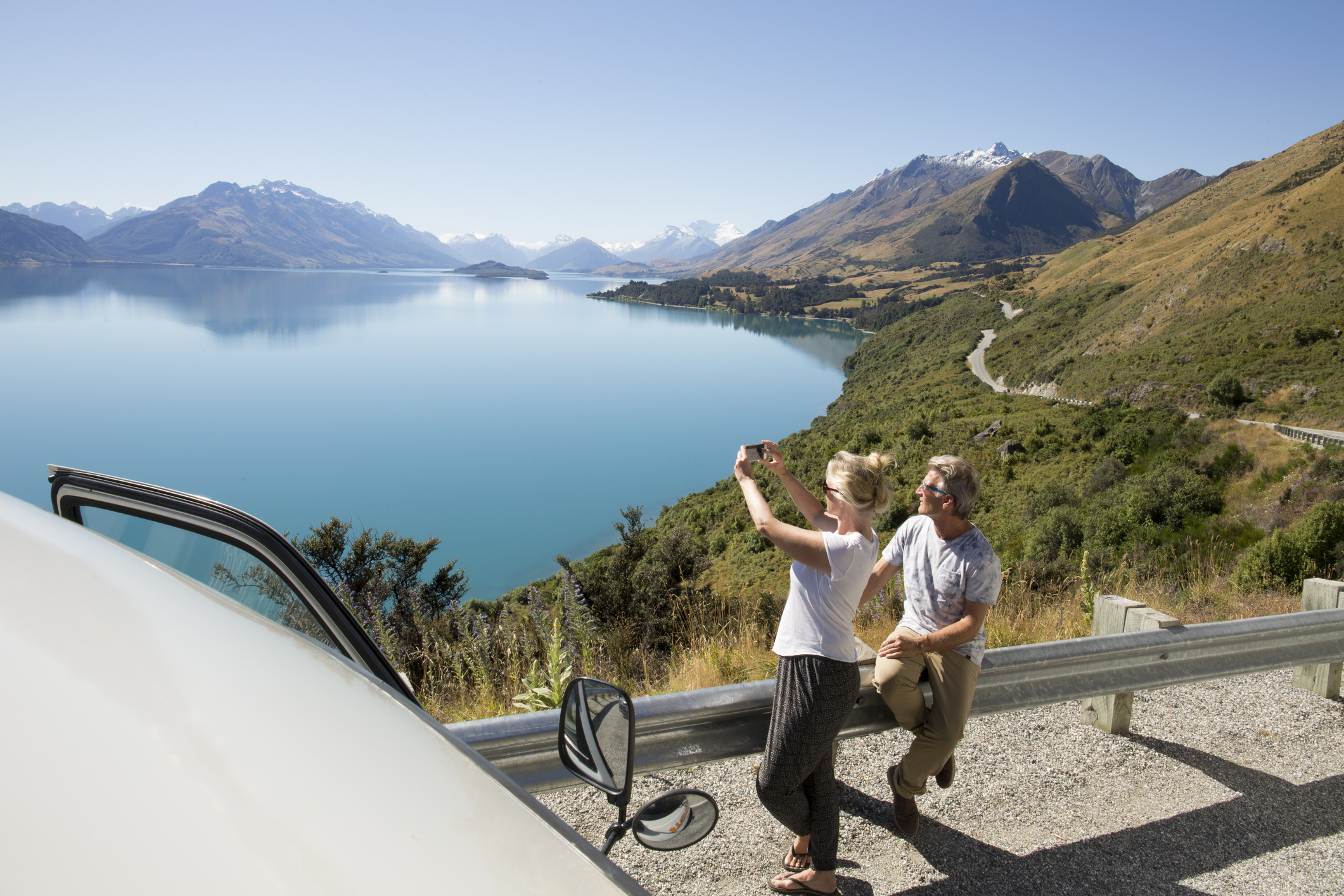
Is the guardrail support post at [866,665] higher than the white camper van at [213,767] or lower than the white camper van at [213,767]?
lower

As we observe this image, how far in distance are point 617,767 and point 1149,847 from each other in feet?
7.51

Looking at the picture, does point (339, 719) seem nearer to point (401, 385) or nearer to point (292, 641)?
point (292, 641)

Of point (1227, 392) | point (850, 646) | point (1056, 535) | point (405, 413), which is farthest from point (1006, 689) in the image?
point (405, 413)

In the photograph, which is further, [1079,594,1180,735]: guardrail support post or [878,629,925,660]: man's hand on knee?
[1079,594,1180,735]: guardrail support post

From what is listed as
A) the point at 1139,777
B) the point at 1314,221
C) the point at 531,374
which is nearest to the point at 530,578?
the point at 1139,777

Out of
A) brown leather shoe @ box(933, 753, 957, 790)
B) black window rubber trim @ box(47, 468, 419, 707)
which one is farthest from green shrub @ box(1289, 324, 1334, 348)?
black window rubber trim @ box(47, 468, 419, 707)

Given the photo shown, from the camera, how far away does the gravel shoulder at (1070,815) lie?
2.44 metres

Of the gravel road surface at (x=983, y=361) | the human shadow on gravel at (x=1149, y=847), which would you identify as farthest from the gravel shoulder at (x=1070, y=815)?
the gravel road surface at (x=983, y=361)

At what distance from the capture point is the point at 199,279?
7687 inches

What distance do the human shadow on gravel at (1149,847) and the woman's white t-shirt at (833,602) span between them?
0.77 m

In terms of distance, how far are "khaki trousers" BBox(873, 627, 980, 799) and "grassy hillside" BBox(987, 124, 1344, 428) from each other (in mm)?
47775

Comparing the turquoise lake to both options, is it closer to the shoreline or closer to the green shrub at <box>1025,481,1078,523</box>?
the green shrub at <box>1025,481,1078,523</box>

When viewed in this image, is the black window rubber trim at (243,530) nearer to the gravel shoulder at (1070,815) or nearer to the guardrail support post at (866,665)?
the gravel shoulder at (1070,815)

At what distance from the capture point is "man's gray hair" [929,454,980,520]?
2.84 m
